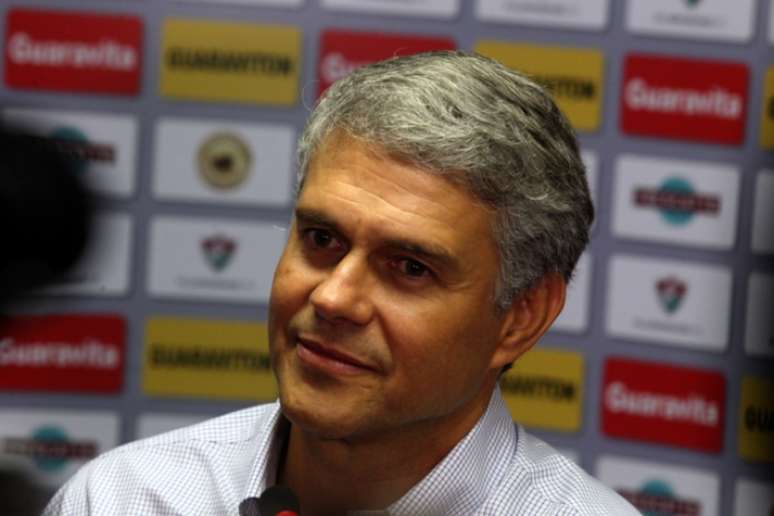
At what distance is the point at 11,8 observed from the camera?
3.47 metres

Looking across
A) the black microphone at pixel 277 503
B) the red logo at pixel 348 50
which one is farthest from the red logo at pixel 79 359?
the black microphone at pixel 277 503

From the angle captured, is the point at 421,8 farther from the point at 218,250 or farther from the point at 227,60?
the point at 218,250

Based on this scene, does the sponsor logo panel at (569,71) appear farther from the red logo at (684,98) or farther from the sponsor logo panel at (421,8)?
the sponsor logo panel at (421,8)

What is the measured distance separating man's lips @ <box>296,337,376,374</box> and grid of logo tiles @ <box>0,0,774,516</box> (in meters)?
1.87

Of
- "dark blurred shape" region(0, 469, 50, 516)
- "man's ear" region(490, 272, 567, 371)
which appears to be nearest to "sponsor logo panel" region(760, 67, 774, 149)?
"man's ear" region(490, 272, 567, 371)

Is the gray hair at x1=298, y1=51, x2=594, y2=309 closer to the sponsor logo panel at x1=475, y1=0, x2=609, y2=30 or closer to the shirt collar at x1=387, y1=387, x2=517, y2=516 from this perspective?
the shirt collar at x1=387, y1=387, x2=517, y2=516

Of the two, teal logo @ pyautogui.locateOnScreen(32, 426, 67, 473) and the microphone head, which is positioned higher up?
the microphone head

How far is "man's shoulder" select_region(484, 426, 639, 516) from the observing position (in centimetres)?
172

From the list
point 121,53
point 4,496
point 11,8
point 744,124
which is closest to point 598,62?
point 744,124

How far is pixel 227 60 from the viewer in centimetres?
349

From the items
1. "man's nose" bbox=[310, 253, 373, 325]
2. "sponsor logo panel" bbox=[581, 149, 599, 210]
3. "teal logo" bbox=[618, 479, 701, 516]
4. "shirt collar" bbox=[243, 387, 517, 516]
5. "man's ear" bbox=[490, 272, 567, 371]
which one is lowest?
"teal logo" bbox=[618, 479, 701, 516]

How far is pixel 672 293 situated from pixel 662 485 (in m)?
0.58

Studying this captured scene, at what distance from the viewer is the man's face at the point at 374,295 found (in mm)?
1566

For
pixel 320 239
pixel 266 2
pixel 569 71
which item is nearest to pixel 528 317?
pixel 320 239
